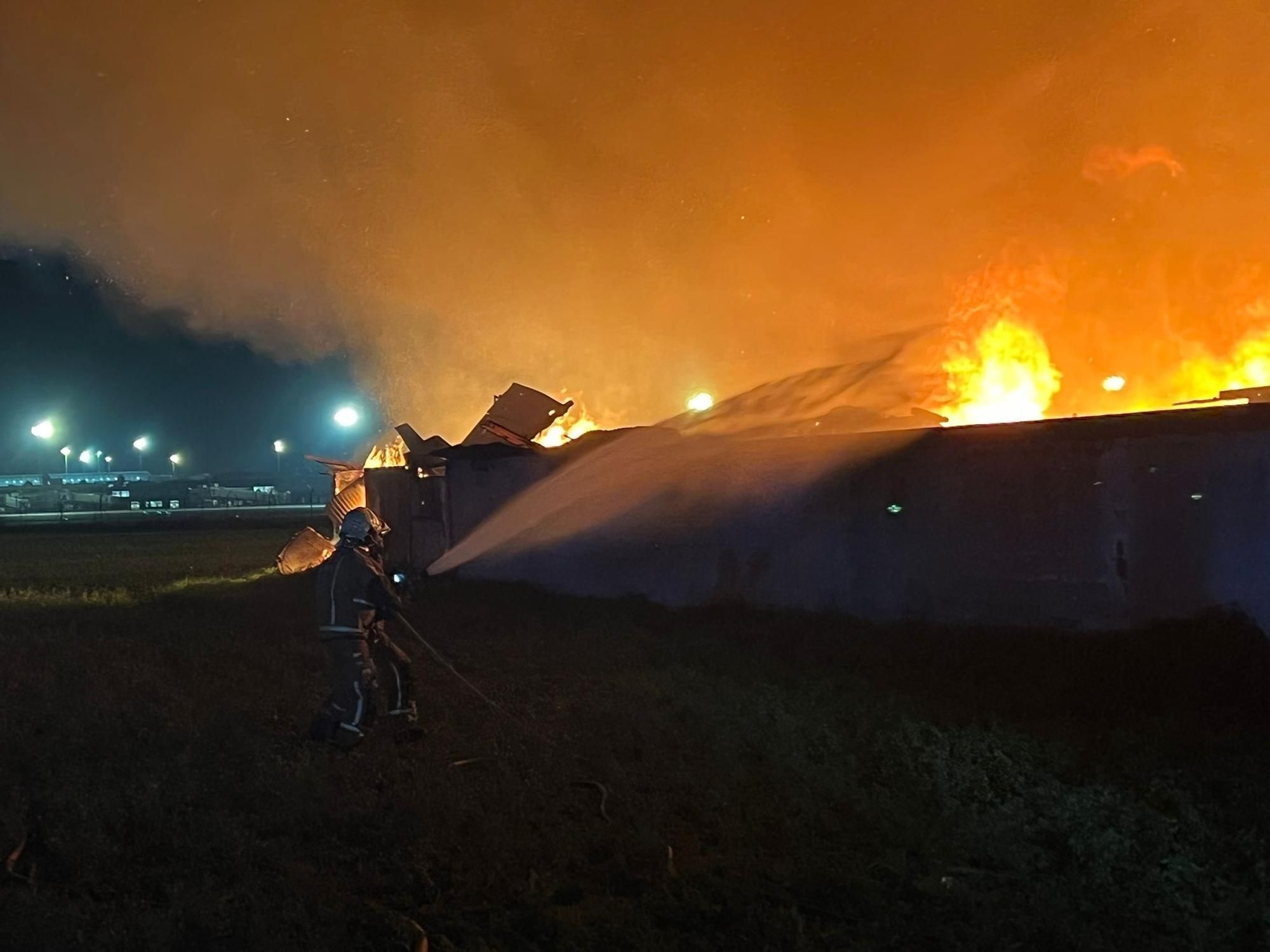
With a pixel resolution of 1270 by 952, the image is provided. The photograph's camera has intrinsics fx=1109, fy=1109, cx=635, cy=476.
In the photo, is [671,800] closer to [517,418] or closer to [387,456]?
[517,418]

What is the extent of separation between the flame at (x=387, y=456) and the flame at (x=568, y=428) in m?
3.42

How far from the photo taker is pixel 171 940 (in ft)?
14.4

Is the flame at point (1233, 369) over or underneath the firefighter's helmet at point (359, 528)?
over

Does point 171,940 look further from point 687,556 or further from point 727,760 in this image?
point 687,556

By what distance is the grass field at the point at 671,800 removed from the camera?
4629mm

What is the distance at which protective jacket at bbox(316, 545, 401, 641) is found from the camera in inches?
287

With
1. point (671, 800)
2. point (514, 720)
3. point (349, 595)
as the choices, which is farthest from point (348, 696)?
point (671, 800)

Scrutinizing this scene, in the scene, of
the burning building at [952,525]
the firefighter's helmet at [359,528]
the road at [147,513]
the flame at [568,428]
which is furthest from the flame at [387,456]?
the road at [147,513]

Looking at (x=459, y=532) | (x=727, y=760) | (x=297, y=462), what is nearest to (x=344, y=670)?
(x=727, y=760)

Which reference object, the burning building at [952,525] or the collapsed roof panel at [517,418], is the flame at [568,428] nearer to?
the collapsed roof panel at [517,418]

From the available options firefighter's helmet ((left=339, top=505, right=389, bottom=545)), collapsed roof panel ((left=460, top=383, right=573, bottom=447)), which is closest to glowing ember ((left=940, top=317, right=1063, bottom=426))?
collapsed roof panel ((left=460, top=383, right=573, bottom=447))

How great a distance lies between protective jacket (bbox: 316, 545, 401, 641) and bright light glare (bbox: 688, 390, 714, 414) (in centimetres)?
1304

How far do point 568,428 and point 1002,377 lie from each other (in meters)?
8.47

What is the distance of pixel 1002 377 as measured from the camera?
45.9 ft
